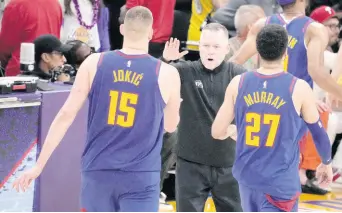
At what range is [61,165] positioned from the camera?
734cm

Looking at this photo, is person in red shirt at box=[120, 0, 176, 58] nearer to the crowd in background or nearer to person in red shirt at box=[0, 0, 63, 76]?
the crowd in background

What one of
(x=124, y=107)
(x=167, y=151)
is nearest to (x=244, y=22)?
(x=167, y=151)

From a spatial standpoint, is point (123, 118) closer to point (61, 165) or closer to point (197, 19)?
point (61, 165)

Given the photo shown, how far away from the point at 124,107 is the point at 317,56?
2610 millimetres

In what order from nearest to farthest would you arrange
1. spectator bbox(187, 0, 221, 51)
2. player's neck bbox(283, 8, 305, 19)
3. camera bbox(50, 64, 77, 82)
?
1. player's neck bbox(283, 8, 305, 19)
2. camera bbox(50, 64, 77, 82)
3. spectator bbox(187, 0, 221, 51)

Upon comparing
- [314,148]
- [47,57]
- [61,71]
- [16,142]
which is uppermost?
[47,57]

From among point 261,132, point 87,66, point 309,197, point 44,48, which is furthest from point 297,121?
point 309,197

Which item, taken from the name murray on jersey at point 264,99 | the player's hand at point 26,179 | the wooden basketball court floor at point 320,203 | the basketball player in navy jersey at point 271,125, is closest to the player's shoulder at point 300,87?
the basketball player in navy jersey at point 271,125

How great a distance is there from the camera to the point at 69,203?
24.6 feet

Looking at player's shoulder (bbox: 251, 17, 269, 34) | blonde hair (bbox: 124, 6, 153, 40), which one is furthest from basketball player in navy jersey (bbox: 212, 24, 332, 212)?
player's shoulder (bbox: 251, 17, 269, 34)

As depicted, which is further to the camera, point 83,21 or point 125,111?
point 83,21

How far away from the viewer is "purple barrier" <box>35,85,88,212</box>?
718cm

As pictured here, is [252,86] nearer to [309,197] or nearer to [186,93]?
[186,93]

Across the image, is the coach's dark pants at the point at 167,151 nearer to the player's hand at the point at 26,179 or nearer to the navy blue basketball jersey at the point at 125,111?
the navy blue basketball jersey at the point at 125,111
